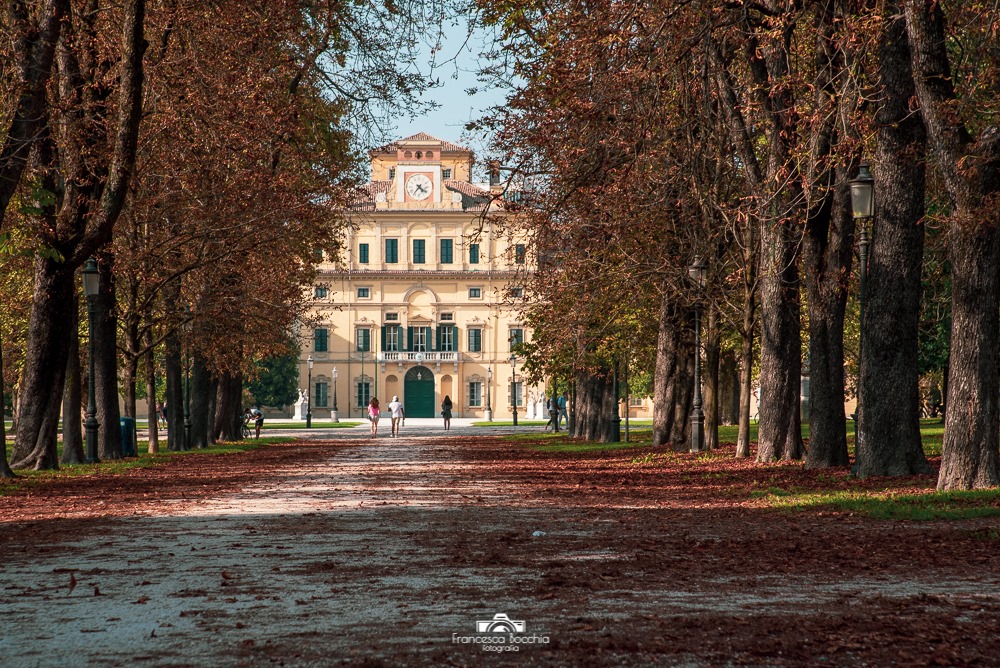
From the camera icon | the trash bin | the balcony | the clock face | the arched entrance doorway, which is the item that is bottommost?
the camera icon

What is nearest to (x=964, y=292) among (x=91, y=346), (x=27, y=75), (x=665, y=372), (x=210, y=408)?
(x=27, y=75)

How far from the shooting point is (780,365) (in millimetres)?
21312

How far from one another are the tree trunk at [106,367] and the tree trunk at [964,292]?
52.8 ft

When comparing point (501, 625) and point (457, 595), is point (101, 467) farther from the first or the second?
point (501, 625)

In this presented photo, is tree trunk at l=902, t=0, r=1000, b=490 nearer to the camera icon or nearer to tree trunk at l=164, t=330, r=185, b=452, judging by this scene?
the camera icon

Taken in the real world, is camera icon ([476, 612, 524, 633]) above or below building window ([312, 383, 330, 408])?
below

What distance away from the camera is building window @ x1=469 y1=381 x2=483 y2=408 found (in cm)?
9529

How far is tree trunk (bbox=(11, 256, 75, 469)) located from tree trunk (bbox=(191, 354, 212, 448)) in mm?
13848

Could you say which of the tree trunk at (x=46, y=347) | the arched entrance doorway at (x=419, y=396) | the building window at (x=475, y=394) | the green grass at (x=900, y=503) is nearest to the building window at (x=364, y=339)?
the arched entrance doorway at (x=419, y=396)

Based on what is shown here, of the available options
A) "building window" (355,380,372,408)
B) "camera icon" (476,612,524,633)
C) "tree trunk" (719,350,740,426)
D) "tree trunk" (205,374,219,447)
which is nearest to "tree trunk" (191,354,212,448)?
"tree trunk" (205,374,219,447)

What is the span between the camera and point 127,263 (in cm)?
2503

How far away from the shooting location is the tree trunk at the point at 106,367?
25172 millimetres

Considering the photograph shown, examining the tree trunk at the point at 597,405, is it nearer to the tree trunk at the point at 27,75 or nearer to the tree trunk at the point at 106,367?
the tree trunk at the point at 106,367

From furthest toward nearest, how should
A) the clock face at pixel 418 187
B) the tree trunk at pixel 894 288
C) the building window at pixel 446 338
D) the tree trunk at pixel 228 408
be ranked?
1. the building window at pixel 446 338
2. the clock face at pixel 418 187
3. the tree trunk at pixel 228 408
4. the tree trunk at pixel 894 288
